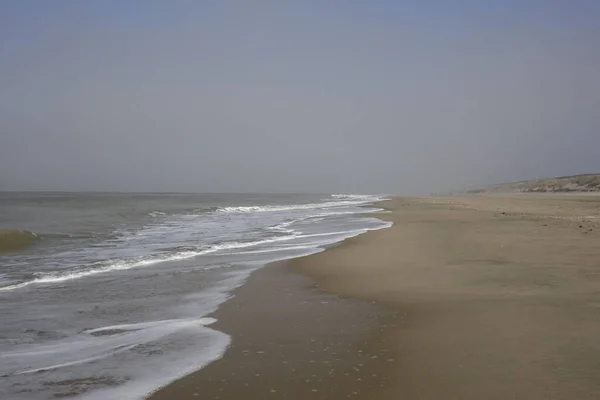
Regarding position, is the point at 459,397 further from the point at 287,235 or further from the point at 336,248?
the point at 287,235

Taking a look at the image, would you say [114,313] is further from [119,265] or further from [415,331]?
[119,265]

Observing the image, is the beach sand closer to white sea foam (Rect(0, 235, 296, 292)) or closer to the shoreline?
the shoreline

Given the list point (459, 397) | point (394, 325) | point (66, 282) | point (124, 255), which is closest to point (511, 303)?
point (394, 325)

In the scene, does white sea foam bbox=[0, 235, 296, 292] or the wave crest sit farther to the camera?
the wave crest

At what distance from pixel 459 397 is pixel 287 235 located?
53.0 ft

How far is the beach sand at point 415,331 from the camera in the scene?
448cm

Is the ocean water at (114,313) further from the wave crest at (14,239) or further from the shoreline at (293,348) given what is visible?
the wave crest at (14,239)

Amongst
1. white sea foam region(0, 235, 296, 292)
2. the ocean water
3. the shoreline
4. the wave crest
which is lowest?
the shoreline

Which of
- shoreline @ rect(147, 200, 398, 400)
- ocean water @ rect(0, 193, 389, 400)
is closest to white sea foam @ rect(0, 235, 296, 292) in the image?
ocean water @ rect(0, 193, 389, 400)

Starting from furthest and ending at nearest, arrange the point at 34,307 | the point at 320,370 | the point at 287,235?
1. the point at 287,235
2. the point at 34,307
3. the point at 320,370

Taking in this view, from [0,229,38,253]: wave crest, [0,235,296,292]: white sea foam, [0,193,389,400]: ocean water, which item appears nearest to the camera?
[0,193,389,400]: ocean water

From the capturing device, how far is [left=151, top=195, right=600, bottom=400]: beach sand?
448 cm

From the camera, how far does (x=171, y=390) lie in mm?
4488

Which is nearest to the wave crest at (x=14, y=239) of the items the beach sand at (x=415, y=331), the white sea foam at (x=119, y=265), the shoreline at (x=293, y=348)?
the white sea foam at (x=119, y=265)
